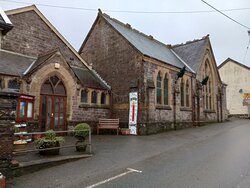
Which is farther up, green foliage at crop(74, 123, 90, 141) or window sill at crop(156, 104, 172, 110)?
window sill at crop(156, 104, 172, 110)

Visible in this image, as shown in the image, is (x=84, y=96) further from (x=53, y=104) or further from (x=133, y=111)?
(x=133, y=111)

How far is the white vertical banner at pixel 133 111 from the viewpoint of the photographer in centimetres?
1667

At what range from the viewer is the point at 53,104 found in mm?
14945

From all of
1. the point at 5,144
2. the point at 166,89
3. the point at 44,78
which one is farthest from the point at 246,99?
the point at 5,144

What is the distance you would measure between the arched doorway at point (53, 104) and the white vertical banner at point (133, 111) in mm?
4820

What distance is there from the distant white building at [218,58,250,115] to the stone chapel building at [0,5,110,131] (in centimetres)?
2872

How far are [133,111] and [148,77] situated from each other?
9.37 feet

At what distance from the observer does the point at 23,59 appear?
15.3m

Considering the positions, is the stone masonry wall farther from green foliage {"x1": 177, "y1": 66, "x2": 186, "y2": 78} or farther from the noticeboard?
the noticeboard

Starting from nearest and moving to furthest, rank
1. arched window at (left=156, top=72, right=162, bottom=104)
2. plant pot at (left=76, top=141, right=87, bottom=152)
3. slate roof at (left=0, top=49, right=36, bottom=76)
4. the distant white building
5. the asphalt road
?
1. the asphalt road
2. plant pot at (left=76, top=141, right=87, bottom=152)
3. slate roof at (left=0, top=49, right=36, bottom=76)
4. arched window at (left=156, top=72, right=162, bottom=104)
5. the distant white building

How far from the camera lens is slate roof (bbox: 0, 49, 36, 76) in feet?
42.8

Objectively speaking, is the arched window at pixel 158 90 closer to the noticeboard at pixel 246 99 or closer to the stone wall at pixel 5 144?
the stone wall at pixel 5 144

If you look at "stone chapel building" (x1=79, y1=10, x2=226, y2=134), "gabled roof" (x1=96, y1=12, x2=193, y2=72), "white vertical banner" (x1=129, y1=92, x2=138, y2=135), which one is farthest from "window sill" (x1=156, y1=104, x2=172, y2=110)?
"gabled roof" (x1=96, y1=12, x2=193, y2=72)

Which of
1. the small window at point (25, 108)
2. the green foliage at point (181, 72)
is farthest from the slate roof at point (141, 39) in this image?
the small window at point (25, 108)
